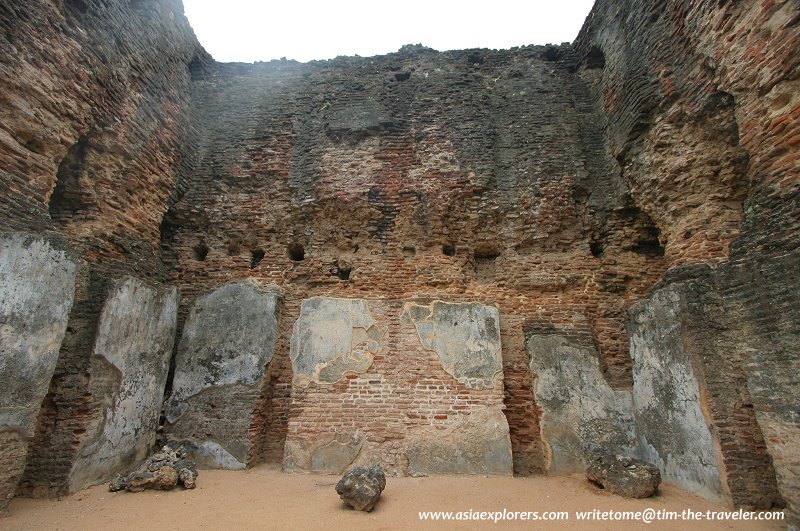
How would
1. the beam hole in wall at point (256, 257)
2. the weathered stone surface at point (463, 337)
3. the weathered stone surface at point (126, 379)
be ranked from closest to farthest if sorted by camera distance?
1. the weathered stone surface at point (126, 379)
2. the weathered stone surface at point (463, 337)
3. the beam hole in wall at point (256, 257)

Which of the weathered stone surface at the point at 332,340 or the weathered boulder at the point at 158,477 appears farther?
the weathered stone surface at the point at 332,340

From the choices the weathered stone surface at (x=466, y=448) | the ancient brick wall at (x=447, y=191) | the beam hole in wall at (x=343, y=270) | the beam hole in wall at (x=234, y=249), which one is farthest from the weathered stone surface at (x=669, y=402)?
the beam hole in wall at (x=234, y=249)

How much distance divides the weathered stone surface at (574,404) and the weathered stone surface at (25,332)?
17.4ft

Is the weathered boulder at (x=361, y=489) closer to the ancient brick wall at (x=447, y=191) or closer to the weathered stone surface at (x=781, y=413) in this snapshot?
the ancient brick wall at (x=447, y=191)

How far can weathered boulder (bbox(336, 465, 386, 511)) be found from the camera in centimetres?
367

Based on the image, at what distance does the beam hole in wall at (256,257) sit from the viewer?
6.33 m

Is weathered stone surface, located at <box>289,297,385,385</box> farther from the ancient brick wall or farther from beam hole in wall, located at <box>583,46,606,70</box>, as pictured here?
beam hole in wall, located at <box>583,46,606,70</box>

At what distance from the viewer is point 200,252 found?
6453 mm

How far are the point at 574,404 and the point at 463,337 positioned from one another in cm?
157

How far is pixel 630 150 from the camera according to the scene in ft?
18.3

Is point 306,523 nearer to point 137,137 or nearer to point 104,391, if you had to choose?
point 104,391

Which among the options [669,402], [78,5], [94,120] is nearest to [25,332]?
[94,120]

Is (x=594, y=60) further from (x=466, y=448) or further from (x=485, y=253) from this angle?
(x=466, y=448)

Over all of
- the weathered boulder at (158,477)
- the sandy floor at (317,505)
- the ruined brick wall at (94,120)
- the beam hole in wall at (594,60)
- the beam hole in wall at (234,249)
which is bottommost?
the sandy floor at (317,505)
